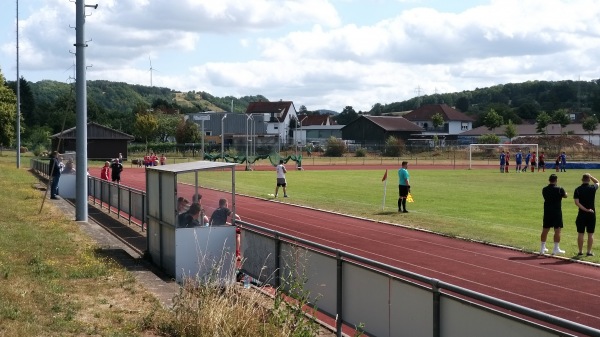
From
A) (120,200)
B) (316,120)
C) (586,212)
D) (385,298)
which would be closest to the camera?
(385,298)

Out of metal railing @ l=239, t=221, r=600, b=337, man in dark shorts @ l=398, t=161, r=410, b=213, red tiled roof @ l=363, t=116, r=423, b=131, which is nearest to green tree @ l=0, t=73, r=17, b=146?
red tiled roof @ l=363, t=116, r=423, b=131

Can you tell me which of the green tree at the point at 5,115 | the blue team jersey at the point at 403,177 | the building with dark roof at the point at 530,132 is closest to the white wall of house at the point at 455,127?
the building with dark roof at the point at 530,132

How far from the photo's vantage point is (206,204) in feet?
47.9

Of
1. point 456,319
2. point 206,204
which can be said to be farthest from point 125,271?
point 456,319

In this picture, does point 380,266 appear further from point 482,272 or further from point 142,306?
point 482,272

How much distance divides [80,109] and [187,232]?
9.90m

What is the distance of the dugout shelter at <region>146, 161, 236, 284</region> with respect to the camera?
14156mm

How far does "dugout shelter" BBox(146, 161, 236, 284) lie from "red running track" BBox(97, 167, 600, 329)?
0.41 meters

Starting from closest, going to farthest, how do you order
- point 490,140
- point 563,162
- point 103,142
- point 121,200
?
point 121,200 → point 563,162 → point 103,142 → point 490,140

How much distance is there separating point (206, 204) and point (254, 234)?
1717 mm

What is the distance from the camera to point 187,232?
564 inches

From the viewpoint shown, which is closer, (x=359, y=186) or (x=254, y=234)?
(x=254, y=234)

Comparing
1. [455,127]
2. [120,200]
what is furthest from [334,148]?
[120,200]

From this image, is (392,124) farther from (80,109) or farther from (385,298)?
(385,298)
